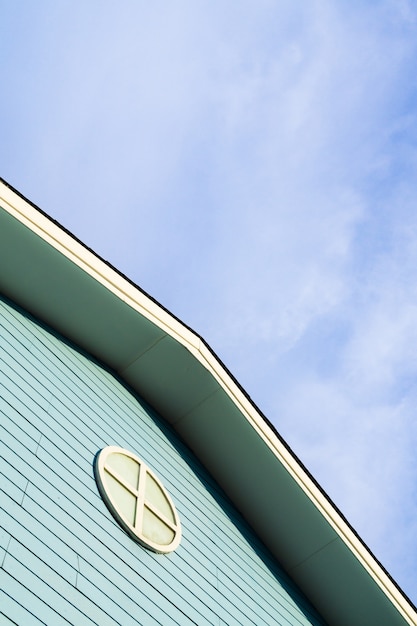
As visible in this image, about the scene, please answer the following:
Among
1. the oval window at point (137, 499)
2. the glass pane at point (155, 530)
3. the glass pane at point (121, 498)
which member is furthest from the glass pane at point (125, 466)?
the glass pane at point (155, 530)

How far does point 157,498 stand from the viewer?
665cm

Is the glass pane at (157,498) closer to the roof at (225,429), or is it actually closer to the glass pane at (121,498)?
the glass pane at (121,498)

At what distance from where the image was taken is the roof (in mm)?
7398

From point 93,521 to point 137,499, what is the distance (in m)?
0.80

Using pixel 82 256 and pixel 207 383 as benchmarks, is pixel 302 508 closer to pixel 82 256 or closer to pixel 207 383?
pixel 207 383

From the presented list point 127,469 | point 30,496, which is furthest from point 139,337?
point 30,496

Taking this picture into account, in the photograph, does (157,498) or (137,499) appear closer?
(137,499)

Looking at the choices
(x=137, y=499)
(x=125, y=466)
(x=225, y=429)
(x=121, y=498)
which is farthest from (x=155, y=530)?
(x=225, y=429)

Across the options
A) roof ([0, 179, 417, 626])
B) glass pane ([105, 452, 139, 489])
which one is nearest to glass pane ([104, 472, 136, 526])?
glass pane ([105, 452, 139, 489])

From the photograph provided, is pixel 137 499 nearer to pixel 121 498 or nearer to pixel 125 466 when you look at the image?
pixel 121 498

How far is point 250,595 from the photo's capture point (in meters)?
6.98

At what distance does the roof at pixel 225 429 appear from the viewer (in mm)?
7398

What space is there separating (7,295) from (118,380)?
1.62m

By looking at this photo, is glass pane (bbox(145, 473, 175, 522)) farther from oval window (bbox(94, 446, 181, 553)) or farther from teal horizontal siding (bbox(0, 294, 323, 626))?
teal horizontal siding (bbox(0, 294, 323, 626))
